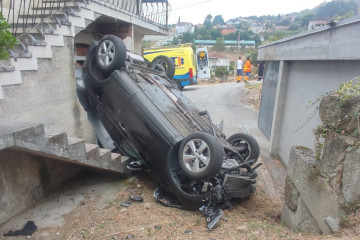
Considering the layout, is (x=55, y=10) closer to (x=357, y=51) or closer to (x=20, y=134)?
(x=20, y=134)

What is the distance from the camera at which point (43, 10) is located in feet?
18.8

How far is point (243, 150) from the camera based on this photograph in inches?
189

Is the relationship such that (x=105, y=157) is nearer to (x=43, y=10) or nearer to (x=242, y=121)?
(x=43, y=10)

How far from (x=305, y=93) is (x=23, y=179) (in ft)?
17.9

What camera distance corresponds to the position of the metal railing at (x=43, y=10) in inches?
202

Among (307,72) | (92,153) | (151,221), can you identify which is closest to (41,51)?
(92,153)

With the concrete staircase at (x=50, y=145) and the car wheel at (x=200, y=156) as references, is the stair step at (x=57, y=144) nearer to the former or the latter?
the concrete staircase at (x=50, y=145)

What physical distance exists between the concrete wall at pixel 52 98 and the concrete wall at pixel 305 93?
444cm

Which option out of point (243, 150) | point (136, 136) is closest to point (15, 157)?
point (136, 136)

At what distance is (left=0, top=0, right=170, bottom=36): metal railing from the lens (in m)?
5.13

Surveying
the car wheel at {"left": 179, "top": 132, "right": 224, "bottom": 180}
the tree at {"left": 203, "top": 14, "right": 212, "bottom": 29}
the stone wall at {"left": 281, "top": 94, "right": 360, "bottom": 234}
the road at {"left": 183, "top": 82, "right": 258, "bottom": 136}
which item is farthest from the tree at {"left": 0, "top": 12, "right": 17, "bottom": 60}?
the tree at {"left": 203, "top": 14, "right": 212, "bottom": 29}

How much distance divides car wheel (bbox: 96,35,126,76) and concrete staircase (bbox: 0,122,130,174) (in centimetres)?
140

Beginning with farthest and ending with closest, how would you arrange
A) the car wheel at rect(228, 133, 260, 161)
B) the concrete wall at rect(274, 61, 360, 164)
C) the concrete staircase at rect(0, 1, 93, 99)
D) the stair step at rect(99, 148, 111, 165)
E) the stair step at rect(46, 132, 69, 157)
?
the car wheel at rect(228, 133, 260, 161)
the concrete wall at rect(274, 61, 360, 164)
the stair step at rect(99, 148, 111, 165)
the concrete staircase at rect(0, 1, 93, 99)
the stair step at rect(46, 132, 69, 157)

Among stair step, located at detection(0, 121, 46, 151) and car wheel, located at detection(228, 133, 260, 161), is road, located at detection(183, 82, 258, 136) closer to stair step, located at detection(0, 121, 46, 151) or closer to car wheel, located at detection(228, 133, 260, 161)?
car wheel, located at detection(228, 133, 260, 161)
